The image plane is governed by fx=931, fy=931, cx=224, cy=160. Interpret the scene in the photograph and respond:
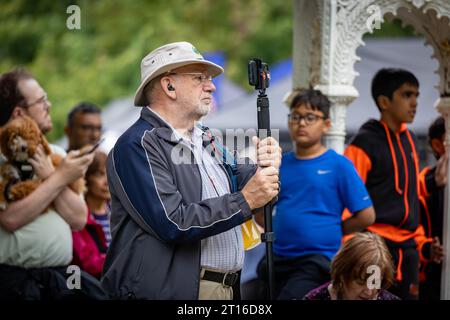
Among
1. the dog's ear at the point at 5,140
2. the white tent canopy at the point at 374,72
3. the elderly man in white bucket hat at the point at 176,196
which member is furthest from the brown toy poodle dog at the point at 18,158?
the white tent canopy at the point at 374,72

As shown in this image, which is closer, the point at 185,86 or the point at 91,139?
the point at 185,86

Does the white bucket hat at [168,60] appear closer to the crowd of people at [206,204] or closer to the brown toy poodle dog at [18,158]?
the crowd of people at [206,204]

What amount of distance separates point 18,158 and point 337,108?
2046mm

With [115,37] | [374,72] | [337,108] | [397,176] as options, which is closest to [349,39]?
[337,108]

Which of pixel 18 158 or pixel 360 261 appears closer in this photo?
pixel 360 261

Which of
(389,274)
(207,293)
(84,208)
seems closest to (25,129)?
(84,208)

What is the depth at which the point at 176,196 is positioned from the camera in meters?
4.09

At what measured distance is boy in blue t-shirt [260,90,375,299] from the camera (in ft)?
19.0

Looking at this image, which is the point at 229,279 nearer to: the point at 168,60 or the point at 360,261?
the point at 360,261

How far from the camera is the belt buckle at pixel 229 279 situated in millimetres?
4254

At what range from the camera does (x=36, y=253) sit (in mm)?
5500

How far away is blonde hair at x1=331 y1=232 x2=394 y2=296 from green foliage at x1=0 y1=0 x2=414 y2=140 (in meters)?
14.8

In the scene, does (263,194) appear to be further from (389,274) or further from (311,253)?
(311,253)
